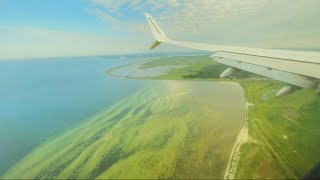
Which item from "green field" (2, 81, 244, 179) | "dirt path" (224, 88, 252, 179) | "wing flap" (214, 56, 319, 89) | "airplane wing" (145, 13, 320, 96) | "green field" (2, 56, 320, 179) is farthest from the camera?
"green field" (2, 81, 244, 179)

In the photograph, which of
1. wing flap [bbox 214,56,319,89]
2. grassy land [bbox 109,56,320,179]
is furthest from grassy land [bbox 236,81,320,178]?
wing flap [bbox 214,56,319,89]

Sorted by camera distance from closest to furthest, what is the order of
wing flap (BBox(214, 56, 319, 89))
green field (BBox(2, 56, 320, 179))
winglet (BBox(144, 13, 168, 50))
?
wing flap (BBox(214, 56, 319, 89)), green field (BBox(2, 56, 320, 179)), winglet (BBox(144, 13, 168, 50))

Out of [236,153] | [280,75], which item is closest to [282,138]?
[236,153]

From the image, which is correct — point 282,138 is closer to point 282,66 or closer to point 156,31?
point 282,66

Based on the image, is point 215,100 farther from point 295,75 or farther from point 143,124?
point 295,75

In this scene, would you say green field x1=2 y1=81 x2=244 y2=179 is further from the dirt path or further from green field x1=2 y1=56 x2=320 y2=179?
the dirt path

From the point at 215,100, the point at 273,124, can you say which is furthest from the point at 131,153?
the point at 215,100

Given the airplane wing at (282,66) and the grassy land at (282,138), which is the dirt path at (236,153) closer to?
the grassy land at (282,138)

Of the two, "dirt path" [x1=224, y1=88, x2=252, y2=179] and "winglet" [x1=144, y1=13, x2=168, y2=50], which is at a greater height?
"winglet" [x1=144, y1=13, x2=168, y2=50]

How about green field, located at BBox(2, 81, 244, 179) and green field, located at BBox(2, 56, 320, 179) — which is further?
green field, located at BBox(2, 81, 244, 179)

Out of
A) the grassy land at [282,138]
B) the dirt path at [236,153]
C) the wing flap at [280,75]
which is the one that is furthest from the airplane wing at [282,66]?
the grassy land at [282,138]
